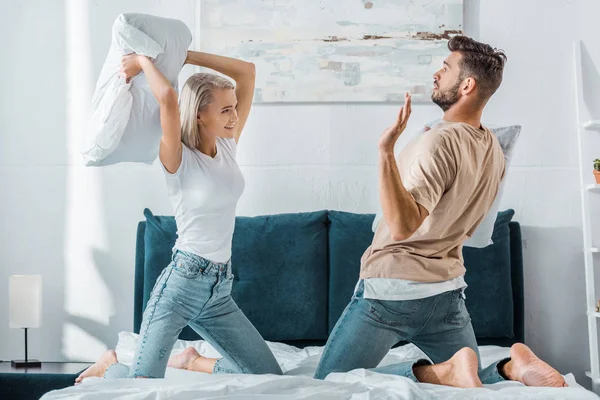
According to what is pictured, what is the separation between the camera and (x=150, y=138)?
2346 millimetres

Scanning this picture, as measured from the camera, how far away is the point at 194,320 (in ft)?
7.75

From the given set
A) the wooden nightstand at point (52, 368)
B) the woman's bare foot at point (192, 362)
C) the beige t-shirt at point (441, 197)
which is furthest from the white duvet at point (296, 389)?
the wooden nightstand at point (52, 368)

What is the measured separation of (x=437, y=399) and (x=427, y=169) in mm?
612

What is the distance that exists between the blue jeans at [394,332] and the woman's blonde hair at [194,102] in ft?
2.40

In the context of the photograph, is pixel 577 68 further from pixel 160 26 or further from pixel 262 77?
pixel 160 26

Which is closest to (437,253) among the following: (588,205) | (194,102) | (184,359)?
(194,102)

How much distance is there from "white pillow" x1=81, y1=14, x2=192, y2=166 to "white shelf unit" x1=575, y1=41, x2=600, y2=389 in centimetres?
214

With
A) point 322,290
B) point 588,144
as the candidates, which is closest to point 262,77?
point 322,290

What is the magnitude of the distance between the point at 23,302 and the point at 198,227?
1.55m

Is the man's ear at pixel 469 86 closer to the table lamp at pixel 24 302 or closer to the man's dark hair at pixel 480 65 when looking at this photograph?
the man's dark hair at pixel 480 65

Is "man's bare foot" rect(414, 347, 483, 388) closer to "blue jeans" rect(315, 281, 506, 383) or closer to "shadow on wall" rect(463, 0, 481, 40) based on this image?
"blue jeans" rect(315, 281, 506, 383)

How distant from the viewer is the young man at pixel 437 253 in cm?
202

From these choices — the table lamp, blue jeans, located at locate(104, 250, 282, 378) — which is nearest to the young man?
blue jeans, located at locate(104, 250, 282, 378)

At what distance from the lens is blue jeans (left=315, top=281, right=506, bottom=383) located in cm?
210
